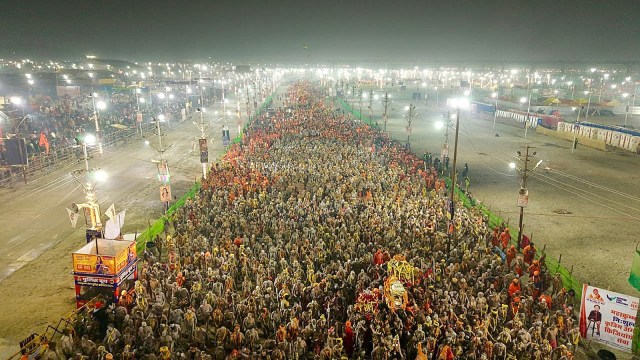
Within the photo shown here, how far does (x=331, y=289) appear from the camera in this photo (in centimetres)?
1370

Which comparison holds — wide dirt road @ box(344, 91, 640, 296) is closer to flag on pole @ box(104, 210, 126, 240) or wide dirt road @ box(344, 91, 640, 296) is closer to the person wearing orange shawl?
the person wearing orange shawl

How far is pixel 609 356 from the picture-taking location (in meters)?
11.5

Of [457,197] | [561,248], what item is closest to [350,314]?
[561,248]

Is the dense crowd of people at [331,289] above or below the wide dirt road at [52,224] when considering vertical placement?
above

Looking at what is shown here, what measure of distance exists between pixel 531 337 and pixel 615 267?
9.29 m

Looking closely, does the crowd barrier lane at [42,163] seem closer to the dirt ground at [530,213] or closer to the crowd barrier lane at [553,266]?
the dirt ground at [530,213]

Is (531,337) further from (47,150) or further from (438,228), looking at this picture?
(47,150)

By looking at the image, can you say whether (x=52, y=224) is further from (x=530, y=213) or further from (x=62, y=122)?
(x=62, y=122)

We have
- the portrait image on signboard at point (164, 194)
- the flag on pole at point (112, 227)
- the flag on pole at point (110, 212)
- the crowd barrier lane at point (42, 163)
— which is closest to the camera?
the flag on pole at point (110, 212)

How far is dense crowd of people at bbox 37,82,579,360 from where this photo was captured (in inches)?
433

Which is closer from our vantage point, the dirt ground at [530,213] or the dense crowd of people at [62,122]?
the dirt ground at [530,213]

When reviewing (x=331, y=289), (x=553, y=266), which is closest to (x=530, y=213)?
(x=553, y=266)

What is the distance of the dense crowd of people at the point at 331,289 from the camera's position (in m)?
11.0

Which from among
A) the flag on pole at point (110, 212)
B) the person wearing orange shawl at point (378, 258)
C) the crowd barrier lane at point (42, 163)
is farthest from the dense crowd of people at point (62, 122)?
the person wearing orange shawl at point (378, 258)
